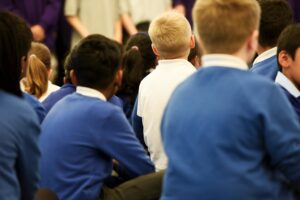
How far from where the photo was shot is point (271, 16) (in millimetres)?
3186

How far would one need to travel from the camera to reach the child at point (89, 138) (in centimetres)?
253

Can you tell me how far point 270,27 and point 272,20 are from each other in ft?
0.12

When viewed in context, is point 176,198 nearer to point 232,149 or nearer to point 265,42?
point 232,149

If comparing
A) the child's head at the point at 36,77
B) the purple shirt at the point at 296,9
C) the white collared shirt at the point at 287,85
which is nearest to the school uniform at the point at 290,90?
the white collared shirt at the point at 287,85

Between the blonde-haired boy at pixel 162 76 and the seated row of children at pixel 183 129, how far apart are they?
0.32m

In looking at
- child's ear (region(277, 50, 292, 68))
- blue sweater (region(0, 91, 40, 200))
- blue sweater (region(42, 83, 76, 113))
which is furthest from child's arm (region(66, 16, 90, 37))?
blue sweater (region(0, 91, 40, 200))

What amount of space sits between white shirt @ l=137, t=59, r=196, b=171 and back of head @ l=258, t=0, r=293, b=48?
363 millimetres

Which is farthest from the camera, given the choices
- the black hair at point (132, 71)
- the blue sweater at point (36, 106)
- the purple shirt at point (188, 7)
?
the purple shirt at point (188, 7)

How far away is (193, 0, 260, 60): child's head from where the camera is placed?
2.04 metres

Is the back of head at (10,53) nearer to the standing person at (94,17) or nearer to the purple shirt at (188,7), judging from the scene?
the standing person at (94,17)

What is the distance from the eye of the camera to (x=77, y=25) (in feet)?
17.5

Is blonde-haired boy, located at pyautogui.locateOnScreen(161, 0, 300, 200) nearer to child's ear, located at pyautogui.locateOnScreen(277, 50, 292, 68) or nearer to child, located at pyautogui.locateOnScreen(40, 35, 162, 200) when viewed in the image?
child, located at pyautogui.locateOnScreen(40, 35, 162, 200)

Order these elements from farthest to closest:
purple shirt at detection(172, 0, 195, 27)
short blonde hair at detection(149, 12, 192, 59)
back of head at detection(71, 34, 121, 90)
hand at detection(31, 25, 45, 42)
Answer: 1. purple shirt at detection(172, 0, 195, 27)
2. hand at detection(31, 25, 45, 42)
3. short blonde hair at detection(149, 12, 192, 59)
4. back of head at detection(71, 34, 121, 90)

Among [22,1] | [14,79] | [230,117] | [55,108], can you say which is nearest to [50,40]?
[22,1]
